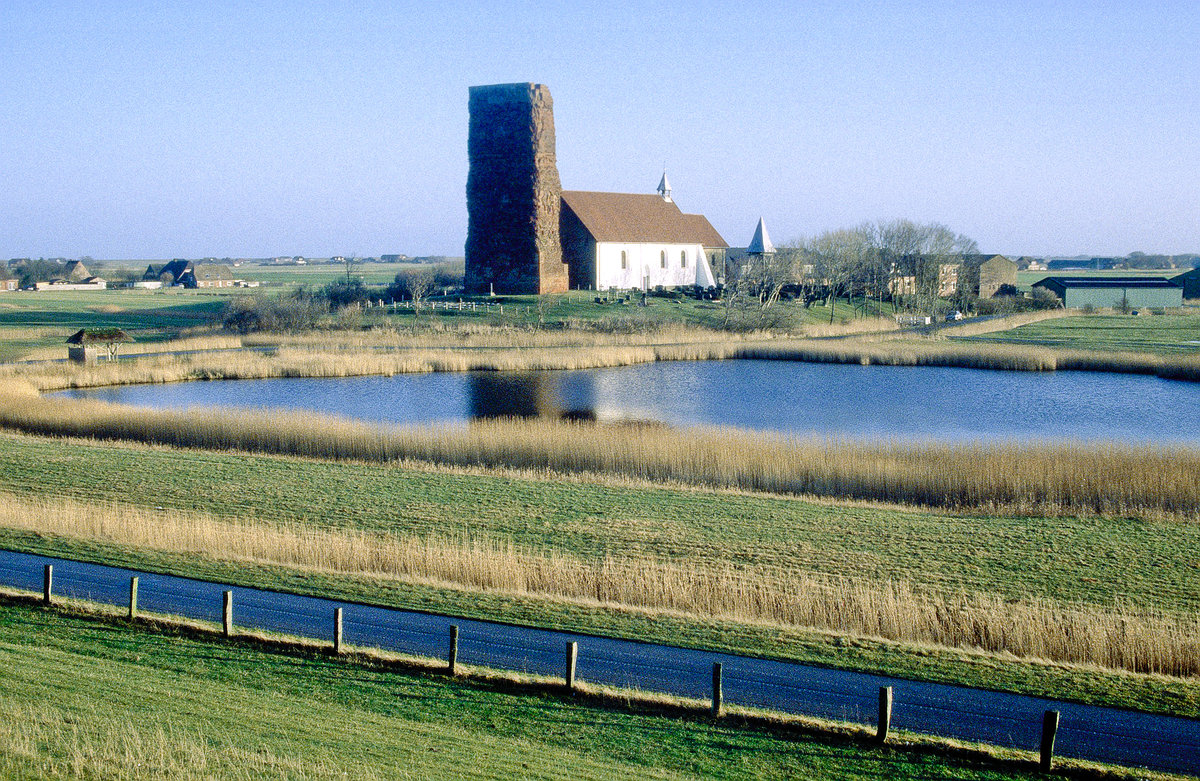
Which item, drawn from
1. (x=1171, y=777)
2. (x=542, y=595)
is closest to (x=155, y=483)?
(x=542, y=595)

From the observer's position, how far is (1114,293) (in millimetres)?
74188

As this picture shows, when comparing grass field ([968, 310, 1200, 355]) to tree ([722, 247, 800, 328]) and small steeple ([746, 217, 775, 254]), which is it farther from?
small steeple ([746, 217, 775, 254])

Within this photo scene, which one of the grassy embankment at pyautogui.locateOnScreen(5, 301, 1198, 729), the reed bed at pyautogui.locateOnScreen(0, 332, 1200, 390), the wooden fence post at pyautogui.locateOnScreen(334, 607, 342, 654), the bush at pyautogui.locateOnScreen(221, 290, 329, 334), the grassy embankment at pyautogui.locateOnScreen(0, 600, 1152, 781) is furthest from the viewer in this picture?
the bush at pyautogui.locateOnScreen(221, 290, 329, 334)

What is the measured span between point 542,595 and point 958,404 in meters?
19.5

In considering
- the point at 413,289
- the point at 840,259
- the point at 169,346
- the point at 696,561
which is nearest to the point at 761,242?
the point at 840,259

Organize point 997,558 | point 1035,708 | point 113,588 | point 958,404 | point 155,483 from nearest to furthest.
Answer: point 1035,708 → point 113,588 → point 997,558 → point 155,483 → point 958,404

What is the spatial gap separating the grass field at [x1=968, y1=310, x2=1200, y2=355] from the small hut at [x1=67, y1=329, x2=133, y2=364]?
34.8 m

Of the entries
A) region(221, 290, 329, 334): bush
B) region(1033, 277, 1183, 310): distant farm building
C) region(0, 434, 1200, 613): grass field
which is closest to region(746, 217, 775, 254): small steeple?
region(1033, 277, 1183, 310): distant farm building

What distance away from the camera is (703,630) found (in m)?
9.79

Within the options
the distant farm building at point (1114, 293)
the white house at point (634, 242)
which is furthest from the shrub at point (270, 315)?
the distant farm building at point (1114, 293)

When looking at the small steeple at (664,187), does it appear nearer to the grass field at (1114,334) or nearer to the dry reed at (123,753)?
the grass field at (1114,334)

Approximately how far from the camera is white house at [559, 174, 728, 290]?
55.0 meters

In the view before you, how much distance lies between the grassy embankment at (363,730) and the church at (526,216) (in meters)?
43.6

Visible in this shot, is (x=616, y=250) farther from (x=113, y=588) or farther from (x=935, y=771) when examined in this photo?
(x=935, y=771)
